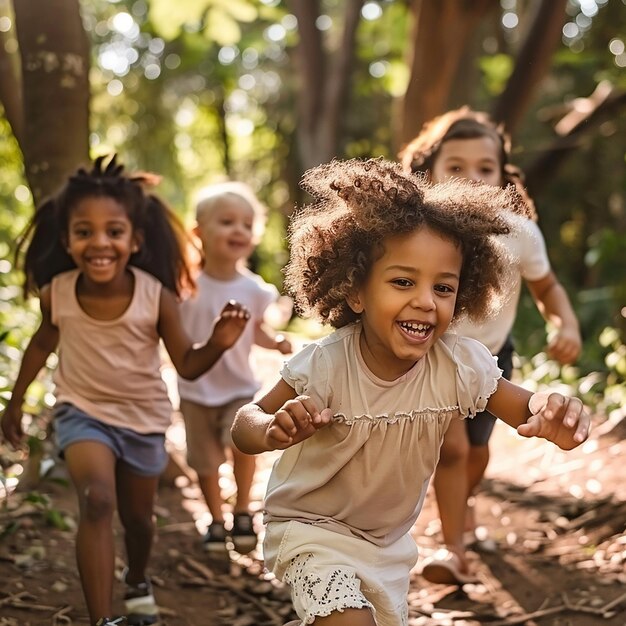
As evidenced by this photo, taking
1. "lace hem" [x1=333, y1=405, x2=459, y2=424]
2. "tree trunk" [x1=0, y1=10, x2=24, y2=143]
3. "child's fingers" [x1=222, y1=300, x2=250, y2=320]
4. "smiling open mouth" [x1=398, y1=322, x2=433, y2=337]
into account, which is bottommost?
"lace hem" [x1=333, y1=405, x2=459, y2=424]

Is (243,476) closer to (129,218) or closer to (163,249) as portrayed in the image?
(163,249)

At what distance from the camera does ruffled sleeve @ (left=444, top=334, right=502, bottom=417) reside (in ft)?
8.93

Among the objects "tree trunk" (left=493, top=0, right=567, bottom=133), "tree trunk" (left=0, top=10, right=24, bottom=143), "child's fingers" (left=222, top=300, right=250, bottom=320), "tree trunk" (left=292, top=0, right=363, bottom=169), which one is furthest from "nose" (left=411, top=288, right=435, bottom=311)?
"tree trunk" (left=292, top=0, right=363, bottom=169)

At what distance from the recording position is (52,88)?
452 centimetres

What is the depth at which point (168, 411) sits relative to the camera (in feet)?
12.4

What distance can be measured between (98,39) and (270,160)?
4081 millimetres

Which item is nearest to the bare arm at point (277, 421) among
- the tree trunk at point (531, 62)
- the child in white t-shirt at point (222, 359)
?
the child in white t-shirt at point (222, 359)

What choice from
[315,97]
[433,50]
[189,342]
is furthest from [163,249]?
[315,97]

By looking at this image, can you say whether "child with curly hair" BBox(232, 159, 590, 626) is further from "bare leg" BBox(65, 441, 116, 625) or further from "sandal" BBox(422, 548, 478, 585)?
"sandal" BBox(422, 548, 478, 585)

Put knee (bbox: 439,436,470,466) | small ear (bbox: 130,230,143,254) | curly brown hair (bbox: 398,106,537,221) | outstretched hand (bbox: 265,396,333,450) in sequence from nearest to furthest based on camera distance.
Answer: outstretched hand (bbox: 265,396,333,450)
small ear (bbox: 130,230,143,254)
knee (bbox: 439,436,470,466)
curly brown hair (bbox: 398,106,537,221)

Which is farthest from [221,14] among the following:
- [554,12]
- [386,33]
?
[386,33]

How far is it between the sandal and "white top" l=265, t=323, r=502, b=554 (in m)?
1.26

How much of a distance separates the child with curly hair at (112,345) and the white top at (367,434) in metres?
0.79

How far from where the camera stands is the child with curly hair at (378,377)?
2.62m
